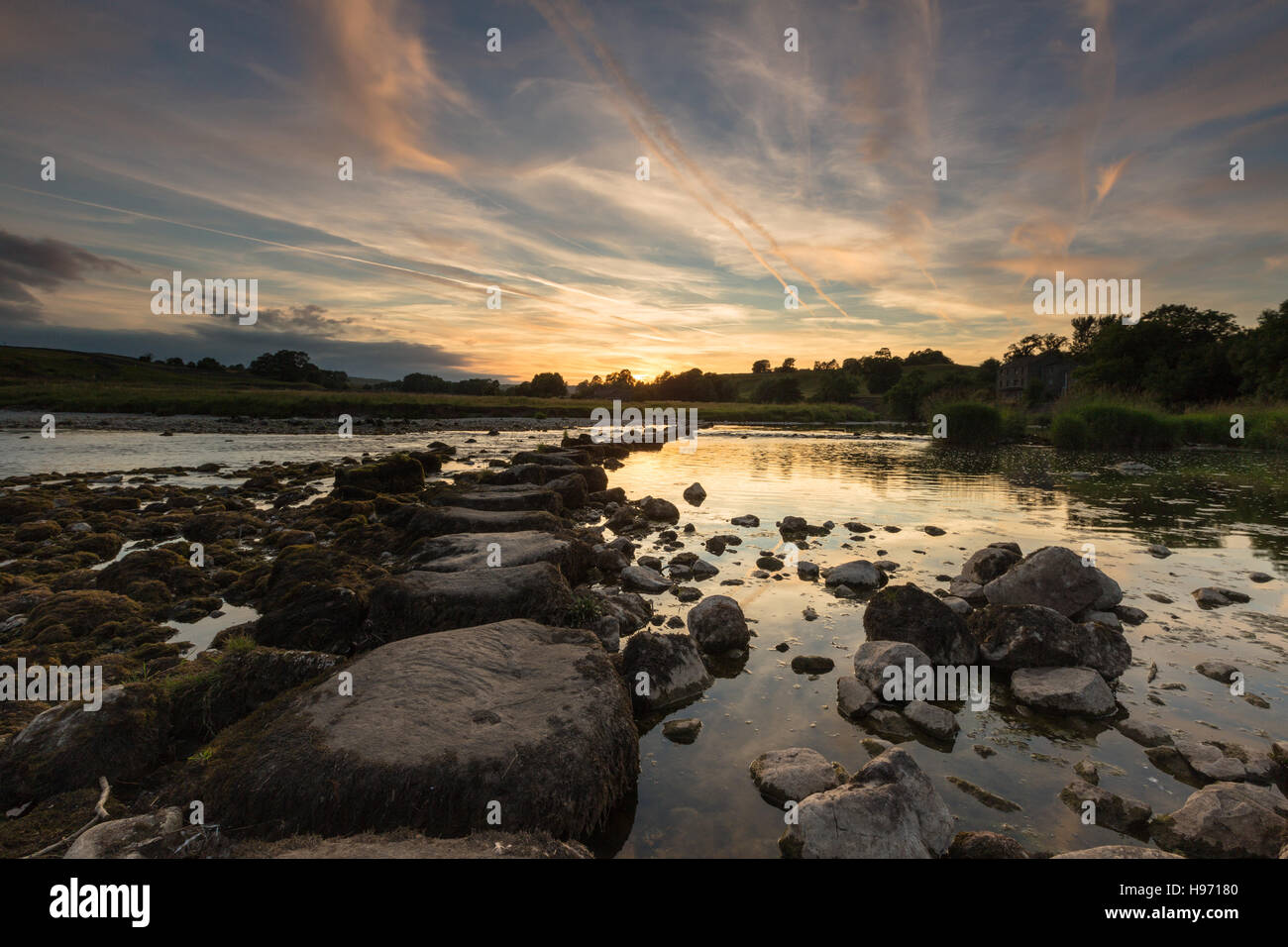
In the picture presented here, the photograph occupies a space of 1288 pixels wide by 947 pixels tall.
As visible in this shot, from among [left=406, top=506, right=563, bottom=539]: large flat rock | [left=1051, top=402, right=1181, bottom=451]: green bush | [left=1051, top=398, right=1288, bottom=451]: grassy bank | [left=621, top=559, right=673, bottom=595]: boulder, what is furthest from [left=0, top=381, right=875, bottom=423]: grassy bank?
[left=621, top=559, right=673, bottom=595]: boulder

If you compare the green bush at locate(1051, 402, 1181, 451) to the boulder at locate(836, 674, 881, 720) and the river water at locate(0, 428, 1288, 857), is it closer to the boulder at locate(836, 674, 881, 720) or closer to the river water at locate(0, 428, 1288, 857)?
the river water at locate(0, 428, 1288, 857)

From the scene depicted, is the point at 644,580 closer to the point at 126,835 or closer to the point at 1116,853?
the point at 1116,853

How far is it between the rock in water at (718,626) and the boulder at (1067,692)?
344cm

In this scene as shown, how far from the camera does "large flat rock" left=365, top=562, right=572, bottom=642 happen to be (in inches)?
314

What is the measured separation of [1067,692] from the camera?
6.56 meters

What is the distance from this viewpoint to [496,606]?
8375 millimetres

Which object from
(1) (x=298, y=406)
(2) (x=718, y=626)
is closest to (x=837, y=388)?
(1) (x=298, y=406)

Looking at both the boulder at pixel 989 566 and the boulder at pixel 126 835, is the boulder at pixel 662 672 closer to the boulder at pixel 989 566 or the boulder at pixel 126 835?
the boulder at pixel 126 835

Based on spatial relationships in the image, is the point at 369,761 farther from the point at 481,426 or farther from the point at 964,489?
the point at 481,426

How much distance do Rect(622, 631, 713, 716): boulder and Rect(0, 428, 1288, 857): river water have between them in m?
0.29

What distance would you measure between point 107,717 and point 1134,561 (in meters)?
17.5

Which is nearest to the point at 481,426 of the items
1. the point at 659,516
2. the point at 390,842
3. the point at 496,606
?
the point at 659,516

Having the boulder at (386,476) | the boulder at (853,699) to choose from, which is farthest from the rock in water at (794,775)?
the boulder at (386,476)
